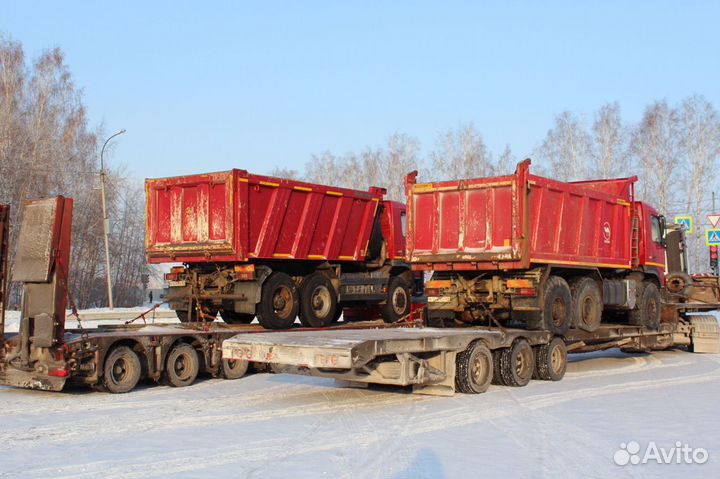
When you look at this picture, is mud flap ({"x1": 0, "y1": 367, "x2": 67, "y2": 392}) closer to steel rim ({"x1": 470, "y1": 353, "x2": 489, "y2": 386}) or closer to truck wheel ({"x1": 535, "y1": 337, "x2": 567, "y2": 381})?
steel rim ({"x1": 470, "y1": 353, "x2": 489, "y2": 386})

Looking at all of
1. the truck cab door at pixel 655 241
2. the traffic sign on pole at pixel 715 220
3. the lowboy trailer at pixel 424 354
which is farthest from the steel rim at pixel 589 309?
the traffic sign on pole at pixel 715 220

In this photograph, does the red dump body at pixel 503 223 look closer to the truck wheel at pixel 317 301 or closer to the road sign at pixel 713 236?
the truck wheel at pixel 317 301

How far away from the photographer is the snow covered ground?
7.09 m

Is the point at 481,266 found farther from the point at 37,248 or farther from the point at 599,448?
the point at 37,248

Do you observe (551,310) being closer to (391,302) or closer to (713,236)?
(391,302)

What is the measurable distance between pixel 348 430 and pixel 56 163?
33.2m

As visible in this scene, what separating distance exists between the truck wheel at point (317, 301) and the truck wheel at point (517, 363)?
14.1 ft

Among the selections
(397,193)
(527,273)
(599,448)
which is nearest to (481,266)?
(527,273)

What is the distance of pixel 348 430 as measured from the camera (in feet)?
28.7

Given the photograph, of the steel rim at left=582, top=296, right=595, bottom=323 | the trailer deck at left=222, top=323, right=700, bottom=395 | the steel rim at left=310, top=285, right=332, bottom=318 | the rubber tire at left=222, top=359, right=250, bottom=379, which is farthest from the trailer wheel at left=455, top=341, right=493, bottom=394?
the steel rim at left=310, top=285, right=332, bottom=318

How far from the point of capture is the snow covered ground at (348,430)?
709 cm

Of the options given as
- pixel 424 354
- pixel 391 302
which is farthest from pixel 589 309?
pixel 424 354

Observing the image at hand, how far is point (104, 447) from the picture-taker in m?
7.94

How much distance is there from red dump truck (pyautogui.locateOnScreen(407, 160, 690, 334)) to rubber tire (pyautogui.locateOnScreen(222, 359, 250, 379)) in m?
3.22
